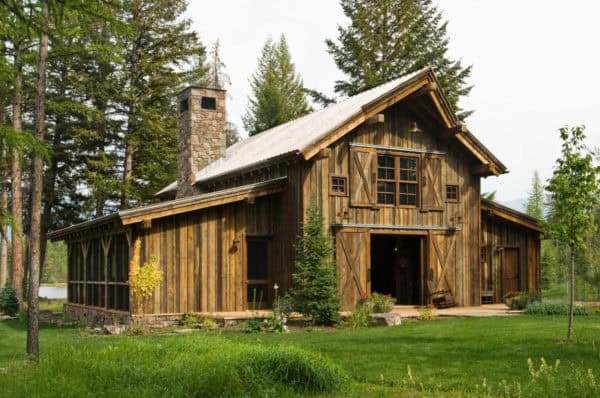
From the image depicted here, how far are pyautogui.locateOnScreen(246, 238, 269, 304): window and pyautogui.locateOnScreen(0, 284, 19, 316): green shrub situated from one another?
10.7 metres

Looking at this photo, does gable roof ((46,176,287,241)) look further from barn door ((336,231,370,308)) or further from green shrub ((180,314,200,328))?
green shrub ((180,314,200,328))

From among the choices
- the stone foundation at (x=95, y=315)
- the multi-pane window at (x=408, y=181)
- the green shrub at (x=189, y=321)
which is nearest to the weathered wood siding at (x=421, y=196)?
the multi-pane window at (x=408, y=181)

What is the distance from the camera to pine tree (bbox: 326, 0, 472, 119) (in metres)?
38.5

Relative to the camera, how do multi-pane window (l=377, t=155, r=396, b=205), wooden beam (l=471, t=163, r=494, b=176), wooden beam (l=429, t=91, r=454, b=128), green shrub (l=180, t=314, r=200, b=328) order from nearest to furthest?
1. green shrub (l=180, t=314, r=200, b=328)
2. multi-pane window (l=377, t=155, r=396, b=205)
3. wooden beam (l=429, t=91, r=454, b=128)
4. wooden beam (l=471, t=163, r=494, b=176)

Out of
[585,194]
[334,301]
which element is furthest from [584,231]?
[334,301]

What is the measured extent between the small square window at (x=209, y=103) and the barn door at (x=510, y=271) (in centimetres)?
1240

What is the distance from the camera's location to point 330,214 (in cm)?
2050

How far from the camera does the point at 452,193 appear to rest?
75.8ft

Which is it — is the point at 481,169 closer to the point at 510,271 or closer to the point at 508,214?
the point at 508,214

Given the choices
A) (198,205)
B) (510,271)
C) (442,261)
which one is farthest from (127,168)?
(510,271)

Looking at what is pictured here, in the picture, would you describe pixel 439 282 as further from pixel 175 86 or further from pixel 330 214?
pixel 175 86

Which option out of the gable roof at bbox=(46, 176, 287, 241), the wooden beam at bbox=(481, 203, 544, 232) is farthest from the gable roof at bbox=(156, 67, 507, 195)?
the wooden beam at bbox=(481, 203, 544, 232)

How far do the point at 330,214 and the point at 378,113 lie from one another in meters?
3.49

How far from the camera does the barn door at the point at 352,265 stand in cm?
2045
